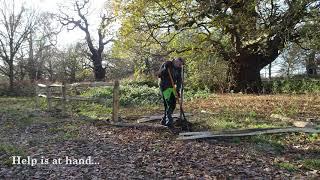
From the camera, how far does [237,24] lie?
19.0m

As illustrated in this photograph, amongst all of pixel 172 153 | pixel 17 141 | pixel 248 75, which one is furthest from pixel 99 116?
pixel 248 75

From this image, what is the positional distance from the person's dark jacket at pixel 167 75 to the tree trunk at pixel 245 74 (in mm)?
12588

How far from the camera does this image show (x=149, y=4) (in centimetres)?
2025

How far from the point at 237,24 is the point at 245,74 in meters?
4.53

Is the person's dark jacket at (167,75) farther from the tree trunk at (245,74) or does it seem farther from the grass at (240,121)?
the tree trunk at (245,74)

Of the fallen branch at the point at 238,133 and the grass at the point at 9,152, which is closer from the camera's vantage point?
the grass at the point at 9,152

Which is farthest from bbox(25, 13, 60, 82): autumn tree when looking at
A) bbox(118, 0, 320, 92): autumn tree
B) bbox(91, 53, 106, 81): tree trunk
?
bbox(118, 0, 320, 92): autumn tree

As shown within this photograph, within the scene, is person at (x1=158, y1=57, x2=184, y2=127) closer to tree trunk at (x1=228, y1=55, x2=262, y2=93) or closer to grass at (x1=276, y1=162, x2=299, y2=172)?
grass at (x1=276, y1=162, x2=299, y2=172)

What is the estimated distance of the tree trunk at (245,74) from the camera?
2253cm

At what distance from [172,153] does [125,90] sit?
541 inches

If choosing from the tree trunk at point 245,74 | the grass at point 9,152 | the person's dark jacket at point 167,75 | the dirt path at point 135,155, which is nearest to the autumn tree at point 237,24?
the tree trunk at point 245,74

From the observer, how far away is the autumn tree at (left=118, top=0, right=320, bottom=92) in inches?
693

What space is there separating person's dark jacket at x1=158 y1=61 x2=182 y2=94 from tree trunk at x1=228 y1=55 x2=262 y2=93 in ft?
41.3

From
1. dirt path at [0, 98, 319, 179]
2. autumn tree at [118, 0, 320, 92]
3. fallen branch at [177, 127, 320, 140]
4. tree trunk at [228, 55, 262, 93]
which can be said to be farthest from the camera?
tree trunk at [228, 55, 262, 93]
